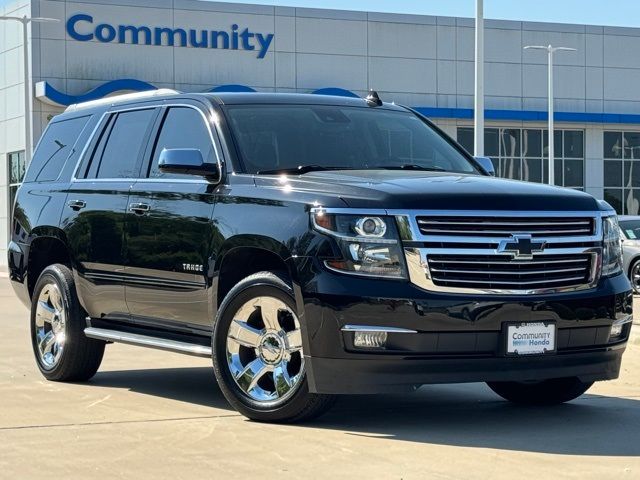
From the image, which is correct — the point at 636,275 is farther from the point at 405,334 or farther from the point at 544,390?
the point at 405,334

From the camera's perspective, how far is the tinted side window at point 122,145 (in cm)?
941

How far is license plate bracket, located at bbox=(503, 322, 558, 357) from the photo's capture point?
7.35m

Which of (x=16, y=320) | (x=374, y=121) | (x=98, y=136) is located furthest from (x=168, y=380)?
(x=16, y=320)

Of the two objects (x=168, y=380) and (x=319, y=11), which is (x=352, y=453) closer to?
(x=168, y=380)

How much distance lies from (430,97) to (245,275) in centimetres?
4636

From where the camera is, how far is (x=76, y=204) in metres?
9.73

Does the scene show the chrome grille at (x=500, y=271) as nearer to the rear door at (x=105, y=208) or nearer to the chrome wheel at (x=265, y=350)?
the chrome wheel at (x=265, y=350)

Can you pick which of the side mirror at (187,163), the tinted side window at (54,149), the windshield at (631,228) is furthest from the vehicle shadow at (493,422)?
the windshield at (631,228)

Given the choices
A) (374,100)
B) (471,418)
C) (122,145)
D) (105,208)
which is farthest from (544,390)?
(122,145)

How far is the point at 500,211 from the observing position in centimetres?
742

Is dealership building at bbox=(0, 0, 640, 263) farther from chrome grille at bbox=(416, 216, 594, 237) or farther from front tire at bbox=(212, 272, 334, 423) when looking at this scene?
chrome grille at bbox=(416, 216, 594, 237)

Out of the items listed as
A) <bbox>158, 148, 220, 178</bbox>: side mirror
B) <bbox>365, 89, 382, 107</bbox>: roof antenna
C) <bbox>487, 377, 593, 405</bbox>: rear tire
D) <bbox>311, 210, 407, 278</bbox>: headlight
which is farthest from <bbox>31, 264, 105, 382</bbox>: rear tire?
<bbox>311, 210, 407, 278</bbox>: headlight

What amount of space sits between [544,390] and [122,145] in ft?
11.0

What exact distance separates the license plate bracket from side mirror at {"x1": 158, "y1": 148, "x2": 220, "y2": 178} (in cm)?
208
